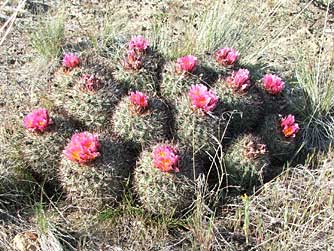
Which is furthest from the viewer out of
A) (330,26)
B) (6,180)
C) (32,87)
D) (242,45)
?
(330,26)

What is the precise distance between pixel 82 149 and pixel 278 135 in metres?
1.24

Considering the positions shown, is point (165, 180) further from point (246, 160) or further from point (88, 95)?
point (88, 95)

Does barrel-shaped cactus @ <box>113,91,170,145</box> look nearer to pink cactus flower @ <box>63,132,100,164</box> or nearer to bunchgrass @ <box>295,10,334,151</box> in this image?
pink cactus flower @ <box>63,132,100,164</box>

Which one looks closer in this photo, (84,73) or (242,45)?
(84,73)

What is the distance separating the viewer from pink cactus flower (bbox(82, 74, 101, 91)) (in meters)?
3.10

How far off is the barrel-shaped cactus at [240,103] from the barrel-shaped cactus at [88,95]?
0.62 metres

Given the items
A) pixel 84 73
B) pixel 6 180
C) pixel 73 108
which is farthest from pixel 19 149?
pixel 84 73

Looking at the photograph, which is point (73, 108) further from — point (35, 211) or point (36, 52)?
point (36, 52)

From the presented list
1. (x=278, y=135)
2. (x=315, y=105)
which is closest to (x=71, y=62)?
(x=278, y=135)

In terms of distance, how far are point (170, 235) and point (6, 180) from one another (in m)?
1.00

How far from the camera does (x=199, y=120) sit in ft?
10.0

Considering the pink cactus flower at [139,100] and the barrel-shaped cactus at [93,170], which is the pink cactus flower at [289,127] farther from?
the barrel-shaped cactus at [93,170]

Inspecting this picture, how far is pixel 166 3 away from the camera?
4953 millimetres

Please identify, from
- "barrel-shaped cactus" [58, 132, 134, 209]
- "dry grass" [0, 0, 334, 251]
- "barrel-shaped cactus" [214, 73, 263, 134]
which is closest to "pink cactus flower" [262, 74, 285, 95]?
"barrel-shaped cactus" [214, 73, 263, 134]
